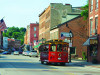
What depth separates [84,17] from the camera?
57.7 meters

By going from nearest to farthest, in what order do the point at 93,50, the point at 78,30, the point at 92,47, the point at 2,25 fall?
1. the point at 93,50
2. the point at 92,47
3. the point at 2,25
4. the point at 78,30

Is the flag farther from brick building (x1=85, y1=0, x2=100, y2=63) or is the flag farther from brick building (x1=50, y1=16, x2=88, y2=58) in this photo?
brick building (x1=85, y1=0, x2=100, y2=63)

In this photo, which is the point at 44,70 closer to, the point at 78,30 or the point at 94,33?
the point at 94,33

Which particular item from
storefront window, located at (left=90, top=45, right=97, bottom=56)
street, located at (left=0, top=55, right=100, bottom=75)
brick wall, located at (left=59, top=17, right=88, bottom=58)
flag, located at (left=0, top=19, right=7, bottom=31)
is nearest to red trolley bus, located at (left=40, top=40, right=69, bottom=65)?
street, located at (left=0, top=55, right=100, bottom=75)

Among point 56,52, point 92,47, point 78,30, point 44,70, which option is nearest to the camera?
point 44,70

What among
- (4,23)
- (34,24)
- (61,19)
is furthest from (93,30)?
(34,24)

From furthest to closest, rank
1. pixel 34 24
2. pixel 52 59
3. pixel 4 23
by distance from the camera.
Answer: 1. pixel 34 24
2. pixel 4 23
3. pixel 52 59

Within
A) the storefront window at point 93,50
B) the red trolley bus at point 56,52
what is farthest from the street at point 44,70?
the storefront window at point 93,50

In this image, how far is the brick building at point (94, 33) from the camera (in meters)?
35.5

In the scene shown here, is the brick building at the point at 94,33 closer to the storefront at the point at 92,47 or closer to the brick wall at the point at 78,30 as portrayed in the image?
the storefront at the point at 92,47

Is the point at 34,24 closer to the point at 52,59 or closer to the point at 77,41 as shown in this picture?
the point at 77,41

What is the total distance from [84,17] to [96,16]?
21080mm

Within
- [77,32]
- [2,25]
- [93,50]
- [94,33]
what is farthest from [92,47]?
[77,32]

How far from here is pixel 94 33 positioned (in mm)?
37312
